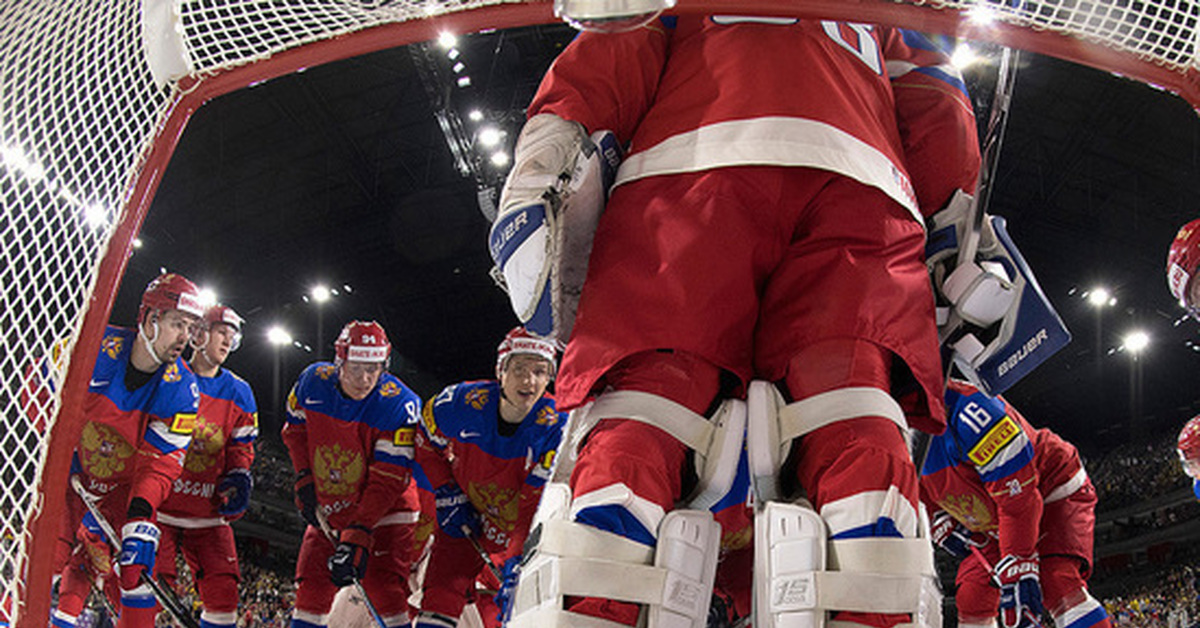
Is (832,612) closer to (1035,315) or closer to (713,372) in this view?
(713,372)

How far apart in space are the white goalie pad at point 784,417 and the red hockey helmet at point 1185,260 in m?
1.92

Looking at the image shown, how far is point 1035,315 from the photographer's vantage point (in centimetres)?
145

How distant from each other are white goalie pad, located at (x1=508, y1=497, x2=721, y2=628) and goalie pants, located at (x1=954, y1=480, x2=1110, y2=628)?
8.66 feet

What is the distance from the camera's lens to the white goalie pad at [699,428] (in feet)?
3.96

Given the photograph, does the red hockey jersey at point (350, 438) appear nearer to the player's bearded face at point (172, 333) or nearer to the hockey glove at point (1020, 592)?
the player's bearded face at point (172, 333)

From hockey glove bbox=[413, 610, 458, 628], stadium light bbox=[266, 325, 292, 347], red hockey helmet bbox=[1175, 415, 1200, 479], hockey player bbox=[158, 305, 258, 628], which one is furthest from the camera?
stadium light bbox=[266, 325, 292, 347]

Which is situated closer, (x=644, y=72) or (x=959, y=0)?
(x=959, y=0)

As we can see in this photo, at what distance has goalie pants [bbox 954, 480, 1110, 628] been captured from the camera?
10.7ft

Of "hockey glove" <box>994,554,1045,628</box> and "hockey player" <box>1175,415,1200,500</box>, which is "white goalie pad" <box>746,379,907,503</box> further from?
"hockey player" <box>1175,415,1200,500</box>

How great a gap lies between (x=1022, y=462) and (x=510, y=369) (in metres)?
1.98

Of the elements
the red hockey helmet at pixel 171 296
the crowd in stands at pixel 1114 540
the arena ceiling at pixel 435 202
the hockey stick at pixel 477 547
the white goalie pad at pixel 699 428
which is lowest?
the white goalie pad at pixel 699 428

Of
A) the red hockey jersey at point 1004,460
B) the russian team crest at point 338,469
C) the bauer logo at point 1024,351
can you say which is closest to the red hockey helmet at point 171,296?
the russian team crest at point 338,469

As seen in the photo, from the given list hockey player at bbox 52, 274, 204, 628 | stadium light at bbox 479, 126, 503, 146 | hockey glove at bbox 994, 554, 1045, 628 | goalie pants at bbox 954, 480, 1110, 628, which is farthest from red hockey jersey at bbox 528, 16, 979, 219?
stadium light at bbox 479, 126, 503, 146

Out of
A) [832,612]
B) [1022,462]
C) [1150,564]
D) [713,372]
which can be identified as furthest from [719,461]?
[1150,564]
